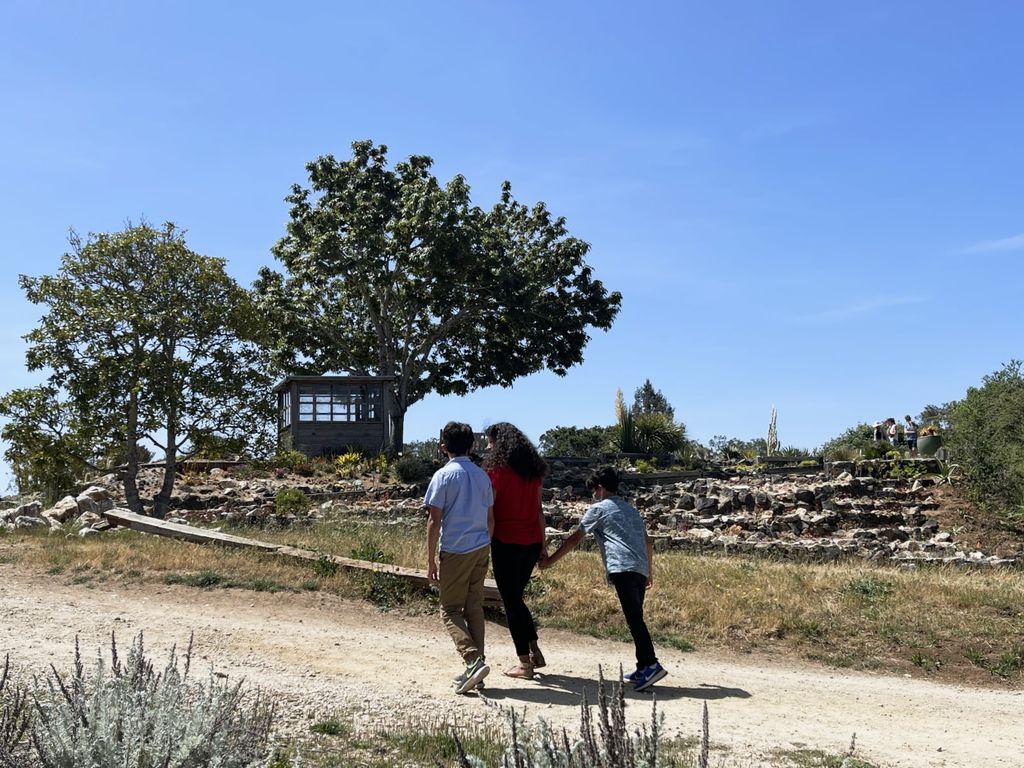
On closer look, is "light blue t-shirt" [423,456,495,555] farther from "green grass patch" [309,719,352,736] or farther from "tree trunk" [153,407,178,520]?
"tree trunk" [153,407,178,520]

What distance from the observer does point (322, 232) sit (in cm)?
3203

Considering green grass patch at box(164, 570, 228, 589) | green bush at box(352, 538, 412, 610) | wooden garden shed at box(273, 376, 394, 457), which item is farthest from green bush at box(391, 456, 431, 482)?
green bush at box(352, 538, 412, 610)

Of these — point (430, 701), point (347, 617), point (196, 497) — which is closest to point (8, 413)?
point (196, 497)

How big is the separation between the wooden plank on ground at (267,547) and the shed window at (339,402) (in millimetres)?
13043

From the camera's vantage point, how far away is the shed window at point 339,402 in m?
28.0

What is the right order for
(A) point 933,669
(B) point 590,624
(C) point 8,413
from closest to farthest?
(A) point 933,669, (B) point 590,624, (C) point 8,413

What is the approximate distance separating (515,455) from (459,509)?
26.2 inches

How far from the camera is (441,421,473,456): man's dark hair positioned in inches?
275

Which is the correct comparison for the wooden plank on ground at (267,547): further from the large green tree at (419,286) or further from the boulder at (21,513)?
the large green tree at (419,286)

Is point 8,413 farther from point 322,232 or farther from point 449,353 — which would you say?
point 449,353

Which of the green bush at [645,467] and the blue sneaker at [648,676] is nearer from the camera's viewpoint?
the blue sneaker at [648,676]

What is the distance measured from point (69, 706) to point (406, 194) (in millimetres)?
28984

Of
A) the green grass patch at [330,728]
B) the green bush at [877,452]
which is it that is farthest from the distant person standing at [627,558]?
the green bush at [877,452]

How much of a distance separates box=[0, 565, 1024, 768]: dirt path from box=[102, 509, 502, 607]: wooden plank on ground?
1.80 feet
